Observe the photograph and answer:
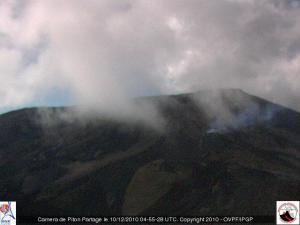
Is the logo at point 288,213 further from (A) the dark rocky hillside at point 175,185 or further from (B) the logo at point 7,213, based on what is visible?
(A) the dark rocky hillside at point 175,185

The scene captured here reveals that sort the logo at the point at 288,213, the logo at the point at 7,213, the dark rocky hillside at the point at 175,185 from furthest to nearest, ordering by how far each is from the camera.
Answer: the dark rocky hillside at the point at 175,185
the logo at the point at 7,213
the logo at the point at 288,213

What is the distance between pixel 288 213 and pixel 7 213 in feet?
80.5

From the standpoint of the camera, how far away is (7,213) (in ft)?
155

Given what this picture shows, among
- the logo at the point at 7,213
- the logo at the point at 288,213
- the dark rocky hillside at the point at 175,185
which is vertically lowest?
the logo at the point at 288,213

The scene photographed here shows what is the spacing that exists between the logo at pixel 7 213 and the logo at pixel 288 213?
2333 cm

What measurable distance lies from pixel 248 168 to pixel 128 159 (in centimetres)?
4738

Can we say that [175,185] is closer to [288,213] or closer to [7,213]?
[7,213]

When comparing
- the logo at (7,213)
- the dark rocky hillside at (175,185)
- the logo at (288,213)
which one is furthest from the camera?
the dark rocky hillside at (175,185)

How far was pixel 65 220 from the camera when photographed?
452 ft

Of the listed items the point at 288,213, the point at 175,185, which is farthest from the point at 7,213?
the point at 175,185

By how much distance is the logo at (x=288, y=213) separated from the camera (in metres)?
44.9

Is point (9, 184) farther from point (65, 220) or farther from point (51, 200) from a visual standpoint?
point (65, 220)

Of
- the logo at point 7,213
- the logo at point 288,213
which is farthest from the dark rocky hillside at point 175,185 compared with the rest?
the logo at point 7,213

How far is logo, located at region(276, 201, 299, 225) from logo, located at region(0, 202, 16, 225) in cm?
2333
